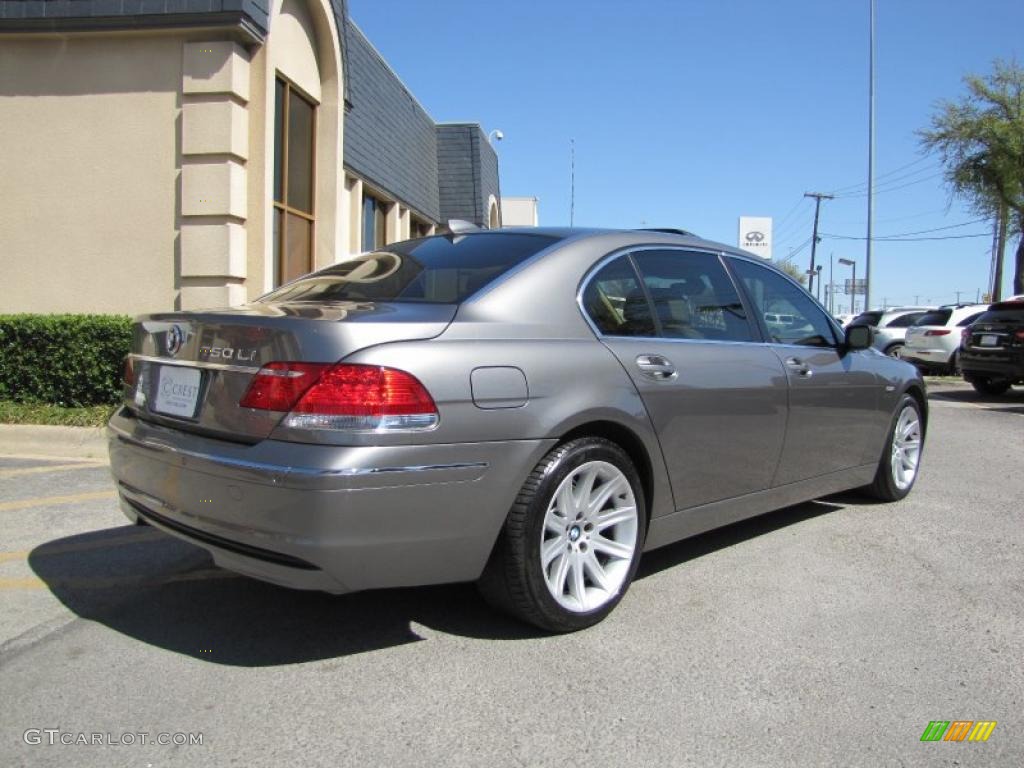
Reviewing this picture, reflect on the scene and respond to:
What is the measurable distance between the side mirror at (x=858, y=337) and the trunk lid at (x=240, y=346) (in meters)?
2.93

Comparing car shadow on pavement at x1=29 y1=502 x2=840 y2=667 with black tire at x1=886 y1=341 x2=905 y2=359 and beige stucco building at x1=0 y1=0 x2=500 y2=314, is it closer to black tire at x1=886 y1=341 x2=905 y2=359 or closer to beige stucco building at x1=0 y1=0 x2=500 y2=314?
beige stucco building at x1=0 y1=0 x2=500 y2=314

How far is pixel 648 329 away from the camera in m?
3.68

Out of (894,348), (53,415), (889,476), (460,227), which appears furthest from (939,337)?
(53,415)

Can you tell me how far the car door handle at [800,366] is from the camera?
14.3 feet

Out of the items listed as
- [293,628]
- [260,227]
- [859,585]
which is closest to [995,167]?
[260,227]

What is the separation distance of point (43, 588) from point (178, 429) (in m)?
1.36

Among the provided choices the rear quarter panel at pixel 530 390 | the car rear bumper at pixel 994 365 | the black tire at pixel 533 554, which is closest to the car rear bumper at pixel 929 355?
the car rear bumper at pixel 994 365

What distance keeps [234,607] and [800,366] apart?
9.92 feet

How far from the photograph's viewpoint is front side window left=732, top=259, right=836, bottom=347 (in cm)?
446

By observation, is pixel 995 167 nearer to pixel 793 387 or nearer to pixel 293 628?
pixel 793 387

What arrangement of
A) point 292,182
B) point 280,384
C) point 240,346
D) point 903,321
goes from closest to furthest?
point 280,384 → point 240,346 → point 292,182 → point 903,321

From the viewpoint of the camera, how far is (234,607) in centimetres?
357

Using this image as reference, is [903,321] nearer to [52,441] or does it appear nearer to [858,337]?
[858,337]

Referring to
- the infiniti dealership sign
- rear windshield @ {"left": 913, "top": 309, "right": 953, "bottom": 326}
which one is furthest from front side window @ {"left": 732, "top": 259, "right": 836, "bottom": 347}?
the infiniti dealership sign
